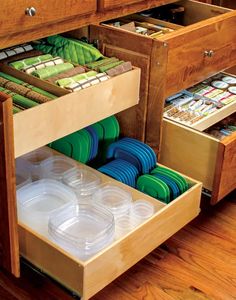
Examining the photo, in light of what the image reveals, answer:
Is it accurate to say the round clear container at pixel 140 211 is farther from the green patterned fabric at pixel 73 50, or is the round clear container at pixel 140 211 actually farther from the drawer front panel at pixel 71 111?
the green patterned fabric at pixel 73 50

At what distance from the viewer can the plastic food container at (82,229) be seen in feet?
4.48

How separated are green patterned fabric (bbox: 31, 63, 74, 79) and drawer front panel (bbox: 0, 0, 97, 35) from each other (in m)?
0.14

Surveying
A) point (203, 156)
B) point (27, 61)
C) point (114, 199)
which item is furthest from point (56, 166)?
point (203, 156)

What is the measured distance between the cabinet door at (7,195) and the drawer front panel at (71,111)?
6 centimetres

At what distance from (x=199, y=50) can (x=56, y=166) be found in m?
0.59

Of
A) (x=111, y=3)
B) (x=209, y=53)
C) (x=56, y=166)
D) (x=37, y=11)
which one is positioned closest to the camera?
(x=37, y=11)

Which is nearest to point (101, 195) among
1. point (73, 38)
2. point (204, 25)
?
point (73, 38)

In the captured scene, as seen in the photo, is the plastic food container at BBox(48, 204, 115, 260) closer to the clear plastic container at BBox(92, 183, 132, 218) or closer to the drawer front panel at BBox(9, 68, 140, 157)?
the clear plastic container at BBox(92, 183, 132, 218)

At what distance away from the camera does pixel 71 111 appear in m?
1.42

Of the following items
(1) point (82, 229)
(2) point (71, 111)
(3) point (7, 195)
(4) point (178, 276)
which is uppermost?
(2) point (71, 111)

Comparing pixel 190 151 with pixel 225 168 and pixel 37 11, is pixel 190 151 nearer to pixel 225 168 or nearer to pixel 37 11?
pixel 225 168

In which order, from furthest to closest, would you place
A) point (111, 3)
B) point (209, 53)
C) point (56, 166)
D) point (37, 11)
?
point (209, 53), point (56, 166), point (111, 3), point (37, 11)

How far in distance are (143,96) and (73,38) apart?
0.30 metres

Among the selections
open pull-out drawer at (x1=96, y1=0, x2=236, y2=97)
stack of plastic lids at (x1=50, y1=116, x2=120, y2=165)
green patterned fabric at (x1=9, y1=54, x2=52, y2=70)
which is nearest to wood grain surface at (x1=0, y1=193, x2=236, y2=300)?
stack of plastic lids at (x1=50, y1=116, x2=120, y2=165)
